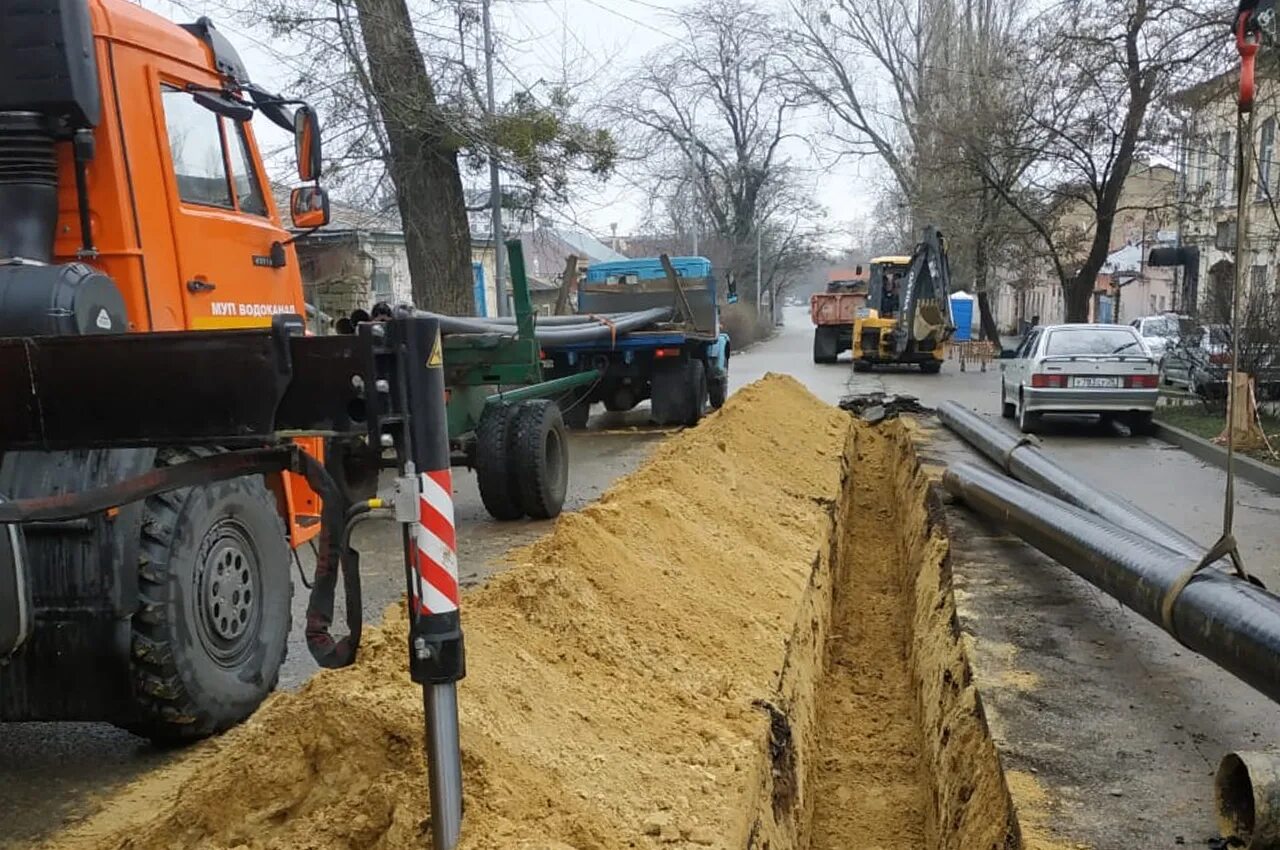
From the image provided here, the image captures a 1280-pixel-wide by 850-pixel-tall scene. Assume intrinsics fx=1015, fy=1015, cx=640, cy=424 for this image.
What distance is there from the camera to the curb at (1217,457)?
33.8ft

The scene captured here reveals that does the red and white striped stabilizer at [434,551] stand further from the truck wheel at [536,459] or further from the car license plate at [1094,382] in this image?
the car license plate at [1094,382]

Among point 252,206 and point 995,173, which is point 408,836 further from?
point 995,173

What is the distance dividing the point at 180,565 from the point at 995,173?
24.3 m

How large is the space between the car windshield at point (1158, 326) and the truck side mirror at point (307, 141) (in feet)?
54.5

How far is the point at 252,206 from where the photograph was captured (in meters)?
5.48

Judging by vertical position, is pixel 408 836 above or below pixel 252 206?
below

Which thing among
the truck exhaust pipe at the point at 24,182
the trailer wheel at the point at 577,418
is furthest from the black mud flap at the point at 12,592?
the trailer wheel at the point at 577,418

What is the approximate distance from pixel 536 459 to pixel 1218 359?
1080 centimetres

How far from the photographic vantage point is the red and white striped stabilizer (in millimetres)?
2604

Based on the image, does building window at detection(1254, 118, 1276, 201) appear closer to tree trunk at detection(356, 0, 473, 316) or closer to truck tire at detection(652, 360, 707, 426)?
truck tire at detection(652, 360, 707, 426)

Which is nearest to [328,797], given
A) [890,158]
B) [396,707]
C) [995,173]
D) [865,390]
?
[396,707]

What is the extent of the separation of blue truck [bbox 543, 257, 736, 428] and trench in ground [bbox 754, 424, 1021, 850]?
5469 millimetres

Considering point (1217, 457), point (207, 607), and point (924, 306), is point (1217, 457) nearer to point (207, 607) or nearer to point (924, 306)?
point (207, 607)

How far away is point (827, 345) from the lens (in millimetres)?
31359
